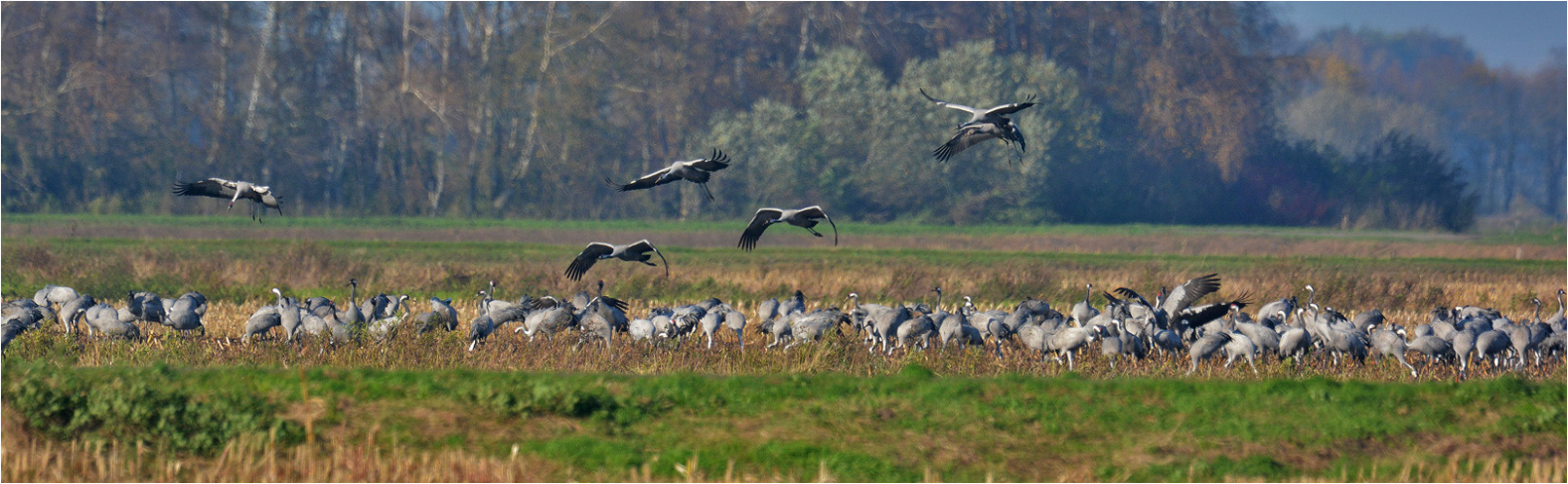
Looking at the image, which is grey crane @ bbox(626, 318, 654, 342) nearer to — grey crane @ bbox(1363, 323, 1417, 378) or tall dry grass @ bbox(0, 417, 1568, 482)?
tall dry grass @ bbox(0, 417, 1568, 482)

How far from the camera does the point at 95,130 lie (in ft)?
196

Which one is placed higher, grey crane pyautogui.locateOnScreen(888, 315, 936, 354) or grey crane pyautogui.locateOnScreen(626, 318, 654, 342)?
grey crane pyautogui.locateOnScreen(888, 315, 936, 354)

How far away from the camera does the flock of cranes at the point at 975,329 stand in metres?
18.0

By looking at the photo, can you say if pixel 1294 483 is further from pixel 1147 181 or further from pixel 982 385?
pixel 1147 181

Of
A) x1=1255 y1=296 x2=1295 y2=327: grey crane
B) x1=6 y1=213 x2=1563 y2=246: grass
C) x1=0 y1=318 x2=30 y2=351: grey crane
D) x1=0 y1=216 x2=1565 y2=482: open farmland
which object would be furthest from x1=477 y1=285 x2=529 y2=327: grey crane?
x1=6 y1=213 x2=1563 y2=246: grass

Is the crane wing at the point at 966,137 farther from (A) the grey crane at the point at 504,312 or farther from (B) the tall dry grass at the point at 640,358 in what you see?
(A) the grey crane at the point at 504,312

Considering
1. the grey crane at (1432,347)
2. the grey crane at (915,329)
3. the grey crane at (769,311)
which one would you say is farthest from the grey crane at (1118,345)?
the grey crane at (769,311)

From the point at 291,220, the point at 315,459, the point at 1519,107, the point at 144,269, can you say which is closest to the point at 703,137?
the point at 291,220

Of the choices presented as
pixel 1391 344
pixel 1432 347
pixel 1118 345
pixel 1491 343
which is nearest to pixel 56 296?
pixel 1118 345

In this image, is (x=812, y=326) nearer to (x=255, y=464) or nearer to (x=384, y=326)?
(x=384, y=326)

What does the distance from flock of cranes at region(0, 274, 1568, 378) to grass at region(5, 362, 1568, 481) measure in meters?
3.58

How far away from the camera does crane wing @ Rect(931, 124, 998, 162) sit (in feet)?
54.4

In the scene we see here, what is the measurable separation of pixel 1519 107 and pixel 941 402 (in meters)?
108

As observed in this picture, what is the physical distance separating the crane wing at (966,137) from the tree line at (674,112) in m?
42.6
